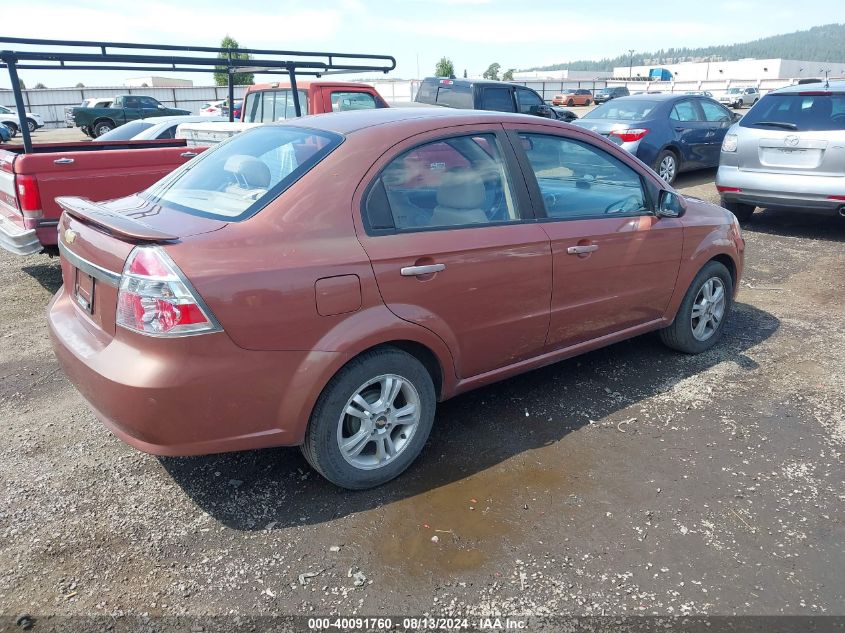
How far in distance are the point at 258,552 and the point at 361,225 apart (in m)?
1.45

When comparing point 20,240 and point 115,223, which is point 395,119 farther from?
point 20,240

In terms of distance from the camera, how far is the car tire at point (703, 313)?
4508mm

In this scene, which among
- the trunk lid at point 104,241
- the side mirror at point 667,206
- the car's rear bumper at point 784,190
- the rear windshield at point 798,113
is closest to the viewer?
the trunk lid at point 104,241

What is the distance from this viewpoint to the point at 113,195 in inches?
234

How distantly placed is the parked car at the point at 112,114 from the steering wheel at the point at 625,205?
24810mm

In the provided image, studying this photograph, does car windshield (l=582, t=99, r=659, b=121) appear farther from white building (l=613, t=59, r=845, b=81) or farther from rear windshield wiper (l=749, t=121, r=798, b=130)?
white building (l=613, t=59, r=845, b=81)

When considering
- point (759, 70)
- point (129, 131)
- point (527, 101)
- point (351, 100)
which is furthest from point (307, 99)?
point (759, 70)

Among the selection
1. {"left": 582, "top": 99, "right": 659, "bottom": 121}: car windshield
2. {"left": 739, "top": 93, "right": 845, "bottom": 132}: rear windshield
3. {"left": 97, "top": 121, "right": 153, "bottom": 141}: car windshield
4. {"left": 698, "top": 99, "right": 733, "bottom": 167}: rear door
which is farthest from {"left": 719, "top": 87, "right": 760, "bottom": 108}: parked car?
{"left": 97, "top": 121, "right": 153, "bottom": 141}: car windshield

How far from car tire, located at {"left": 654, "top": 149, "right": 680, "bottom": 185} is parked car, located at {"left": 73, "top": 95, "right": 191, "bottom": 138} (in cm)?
2039

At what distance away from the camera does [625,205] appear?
13.2ft

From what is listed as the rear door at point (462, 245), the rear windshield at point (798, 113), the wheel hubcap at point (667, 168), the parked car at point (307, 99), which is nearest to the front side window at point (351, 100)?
the parked car at point (307, 99)

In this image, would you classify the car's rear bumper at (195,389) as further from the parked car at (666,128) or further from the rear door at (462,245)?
the parked car at (666,128)

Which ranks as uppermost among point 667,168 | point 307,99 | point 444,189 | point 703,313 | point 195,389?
point 307,99

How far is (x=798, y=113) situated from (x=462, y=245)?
6.37 metres
